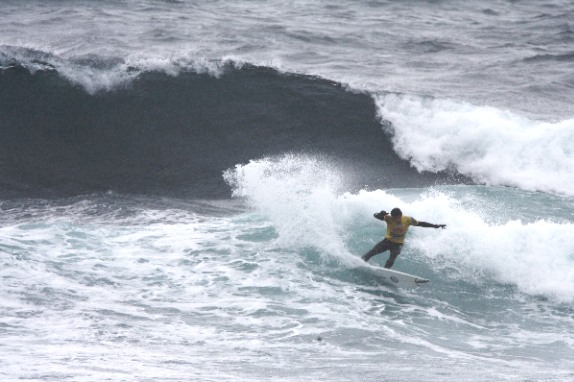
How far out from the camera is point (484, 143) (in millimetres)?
17891

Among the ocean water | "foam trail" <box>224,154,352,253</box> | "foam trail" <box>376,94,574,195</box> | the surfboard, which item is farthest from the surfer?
"foam trail" <box>376,94,574,195</box>

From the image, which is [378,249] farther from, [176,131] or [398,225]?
[176,131]

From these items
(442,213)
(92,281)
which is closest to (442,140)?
(442,213)

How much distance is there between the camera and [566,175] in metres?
16.9

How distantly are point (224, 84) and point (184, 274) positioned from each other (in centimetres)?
857

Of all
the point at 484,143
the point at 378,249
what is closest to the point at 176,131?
the point at 484,143

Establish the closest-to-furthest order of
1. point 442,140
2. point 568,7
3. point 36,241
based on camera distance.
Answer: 1. point 36,241
2. point 442,140
3. point 568,7

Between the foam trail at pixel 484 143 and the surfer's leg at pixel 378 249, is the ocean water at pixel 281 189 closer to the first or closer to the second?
the foam trail at pixel 484 143

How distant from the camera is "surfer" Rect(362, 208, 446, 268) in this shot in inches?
497

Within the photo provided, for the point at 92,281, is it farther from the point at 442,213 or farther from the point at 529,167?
the point at 529,167

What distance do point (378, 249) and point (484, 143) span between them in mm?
6182

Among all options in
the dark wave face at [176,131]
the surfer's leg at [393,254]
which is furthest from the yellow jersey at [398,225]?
the dark wave face at [176,131]

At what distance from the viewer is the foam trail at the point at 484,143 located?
673 inches

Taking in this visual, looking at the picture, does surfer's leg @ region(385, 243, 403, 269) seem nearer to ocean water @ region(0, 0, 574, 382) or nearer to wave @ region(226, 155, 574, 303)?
ocean water @ region(0, 0, 574, 382)
